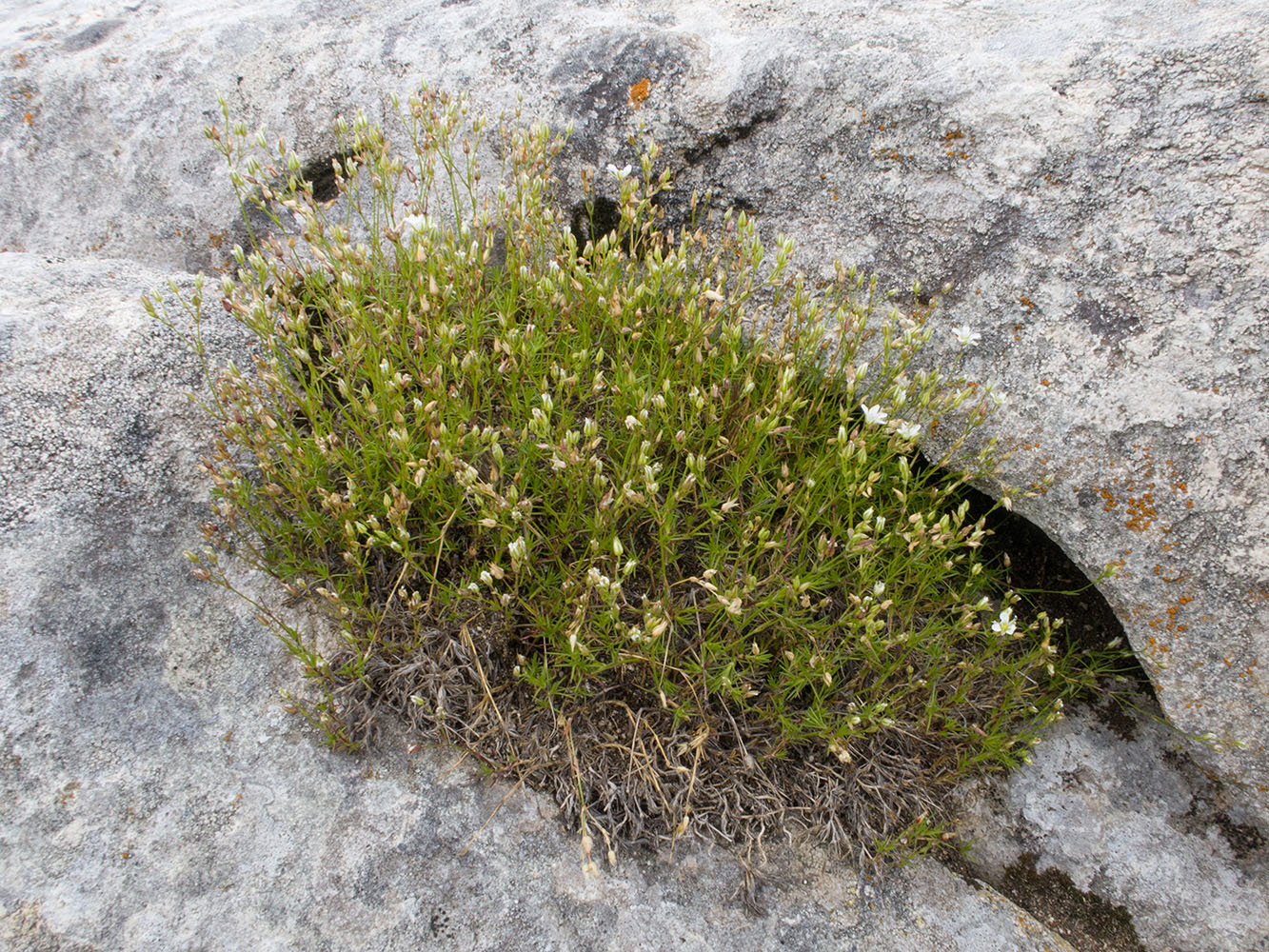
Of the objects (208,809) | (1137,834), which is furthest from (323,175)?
(1137,834)

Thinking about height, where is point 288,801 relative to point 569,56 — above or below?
below

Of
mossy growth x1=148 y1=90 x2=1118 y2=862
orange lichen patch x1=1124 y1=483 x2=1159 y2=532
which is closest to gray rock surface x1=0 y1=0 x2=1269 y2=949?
orange lichen patch x1=1124 y1=483 x2=1159 y2=532

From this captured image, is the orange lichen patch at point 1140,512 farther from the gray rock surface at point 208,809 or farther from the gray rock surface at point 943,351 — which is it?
the gray rock surface at point 208,809

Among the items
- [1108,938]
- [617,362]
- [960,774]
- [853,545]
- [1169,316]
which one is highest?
[1169,316]

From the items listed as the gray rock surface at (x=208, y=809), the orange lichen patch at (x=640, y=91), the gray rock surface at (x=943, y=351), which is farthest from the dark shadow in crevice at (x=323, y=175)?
the gray rock surface at (x=208, y=809)

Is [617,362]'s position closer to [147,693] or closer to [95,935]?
[147,693]

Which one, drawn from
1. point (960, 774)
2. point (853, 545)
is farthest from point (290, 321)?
point (960, 774)
